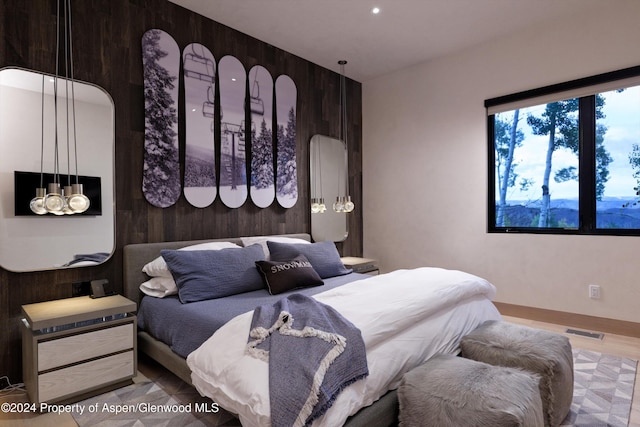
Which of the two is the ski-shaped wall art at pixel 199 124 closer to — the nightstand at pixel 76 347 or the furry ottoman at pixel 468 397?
the nightstand at pixel 76 347

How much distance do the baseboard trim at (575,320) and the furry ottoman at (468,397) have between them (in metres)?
2.29

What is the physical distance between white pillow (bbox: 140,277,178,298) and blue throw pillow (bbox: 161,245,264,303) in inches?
3.2

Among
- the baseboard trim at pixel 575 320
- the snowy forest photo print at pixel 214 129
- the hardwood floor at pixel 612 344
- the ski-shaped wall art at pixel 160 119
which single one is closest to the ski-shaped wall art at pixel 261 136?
the snowy forest photo print at pixel 214 129

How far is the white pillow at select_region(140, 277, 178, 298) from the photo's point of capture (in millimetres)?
2697

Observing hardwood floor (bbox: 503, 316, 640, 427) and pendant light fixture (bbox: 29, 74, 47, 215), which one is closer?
pendant light fixture (bbox: 29, 74, 47, 215)

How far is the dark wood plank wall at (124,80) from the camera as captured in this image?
2.40m

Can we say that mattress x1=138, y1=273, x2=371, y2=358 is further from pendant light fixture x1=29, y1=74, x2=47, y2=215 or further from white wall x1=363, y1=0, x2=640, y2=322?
white wall x1=363, y1=0, x2=640, y2=322

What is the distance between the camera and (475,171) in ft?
13.6

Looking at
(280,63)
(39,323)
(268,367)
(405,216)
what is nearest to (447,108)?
(405,216)

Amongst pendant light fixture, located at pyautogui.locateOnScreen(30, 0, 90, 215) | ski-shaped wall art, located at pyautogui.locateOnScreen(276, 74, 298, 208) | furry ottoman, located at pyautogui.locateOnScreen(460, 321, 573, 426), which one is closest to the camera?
furry ottoman, located at pyautogui.locateOnScreen(460, 321, 573, 426)

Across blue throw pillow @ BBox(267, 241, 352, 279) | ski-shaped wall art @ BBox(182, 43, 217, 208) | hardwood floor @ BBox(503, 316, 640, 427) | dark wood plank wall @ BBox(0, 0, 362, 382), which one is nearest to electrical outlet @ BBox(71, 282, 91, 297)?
dark wood plank wall @ BBox(0, 0, 362, 382)

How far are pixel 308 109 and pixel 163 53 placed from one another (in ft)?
5.89

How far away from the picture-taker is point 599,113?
3.44m

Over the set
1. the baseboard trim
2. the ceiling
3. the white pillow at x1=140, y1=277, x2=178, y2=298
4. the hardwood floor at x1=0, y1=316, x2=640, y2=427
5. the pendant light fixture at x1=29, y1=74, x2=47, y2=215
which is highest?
the ceiling
